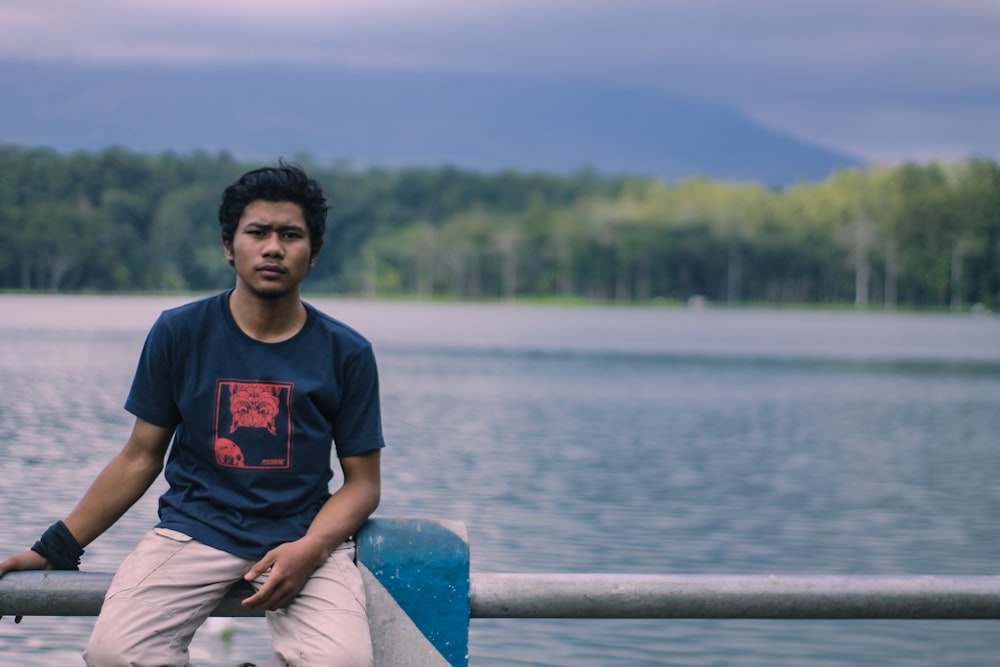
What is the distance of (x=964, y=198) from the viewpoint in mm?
142125

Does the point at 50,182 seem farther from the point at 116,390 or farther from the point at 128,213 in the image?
the point at 116,390

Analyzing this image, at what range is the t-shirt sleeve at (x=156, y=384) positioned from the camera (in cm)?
301

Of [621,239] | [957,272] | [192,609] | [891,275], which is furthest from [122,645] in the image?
[891,275]

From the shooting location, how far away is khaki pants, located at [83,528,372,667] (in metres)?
2.80

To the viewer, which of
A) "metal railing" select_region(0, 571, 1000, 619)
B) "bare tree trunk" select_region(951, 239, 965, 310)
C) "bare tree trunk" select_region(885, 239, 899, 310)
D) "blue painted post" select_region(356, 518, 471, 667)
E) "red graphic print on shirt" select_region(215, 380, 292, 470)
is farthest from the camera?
"bare tree trunk" select_region(885, 239, 899, 310)

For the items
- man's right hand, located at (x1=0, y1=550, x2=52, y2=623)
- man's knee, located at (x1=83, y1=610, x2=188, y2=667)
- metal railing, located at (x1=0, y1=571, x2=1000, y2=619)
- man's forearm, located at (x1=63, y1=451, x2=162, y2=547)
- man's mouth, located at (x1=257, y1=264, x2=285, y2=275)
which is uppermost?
man's mouth, located at (x1=257, y1=264, x2=285, y2=275)

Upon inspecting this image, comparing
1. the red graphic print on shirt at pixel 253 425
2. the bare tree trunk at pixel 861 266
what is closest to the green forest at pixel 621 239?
the bare tree trunk at pixel 861 266

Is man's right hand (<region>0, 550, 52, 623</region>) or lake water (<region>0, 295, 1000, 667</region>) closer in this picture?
man's right hand (<region>0, 550, 52, 623</region>)

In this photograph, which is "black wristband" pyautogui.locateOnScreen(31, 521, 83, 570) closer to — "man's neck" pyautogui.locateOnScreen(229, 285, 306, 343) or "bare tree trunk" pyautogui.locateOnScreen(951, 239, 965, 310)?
"man's neck" pyautogui.locateOnScreen(229, 285, 306, 343)

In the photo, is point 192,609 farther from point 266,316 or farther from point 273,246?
point 273,246

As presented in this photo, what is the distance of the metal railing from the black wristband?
5.9 inches

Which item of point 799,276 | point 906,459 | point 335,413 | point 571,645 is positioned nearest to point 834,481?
point 906,459

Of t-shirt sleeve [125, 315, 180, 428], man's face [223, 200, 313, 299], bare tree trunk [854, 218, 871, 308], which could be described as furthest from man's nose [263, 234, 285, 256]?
bare tree trunk [854, 218, 871, 308]

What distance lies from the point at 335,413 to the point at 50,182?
4731 inches
